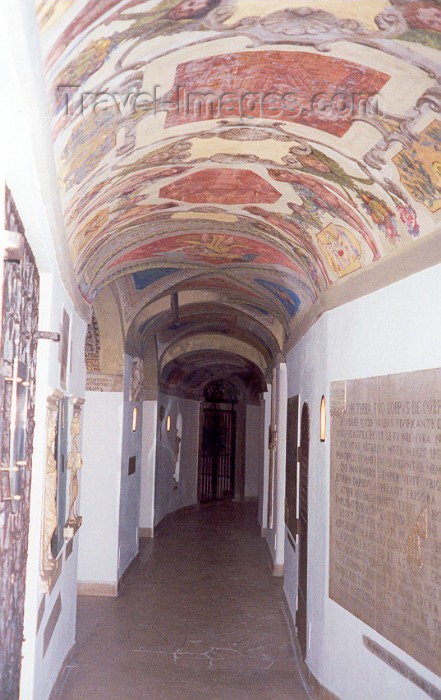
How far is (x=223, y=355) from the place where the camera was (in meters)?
22.0

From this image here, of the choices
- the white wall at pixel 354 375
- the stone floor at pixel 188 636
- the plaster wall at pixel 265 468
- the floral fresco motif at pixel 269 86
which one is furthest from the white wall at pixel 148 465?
the floral fresco motif at pixel 269 86

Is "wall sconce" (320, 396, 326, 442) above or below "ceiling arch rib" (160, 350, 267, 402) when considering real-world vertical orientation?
below

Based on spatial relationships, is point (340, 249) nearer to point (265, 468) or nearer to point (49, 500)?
point (49, 500)

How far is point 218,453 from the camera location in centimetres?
2609

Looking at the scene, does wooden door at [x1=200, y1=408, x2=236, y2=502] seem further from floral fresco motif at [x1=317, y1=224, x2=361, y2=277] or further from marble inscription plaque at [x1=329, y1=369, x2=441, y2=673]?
marble inscription plaque at [x1=329, y1=369, x2=441, y2=673]

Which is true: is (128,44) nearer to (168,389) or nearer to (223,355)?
(168,389)

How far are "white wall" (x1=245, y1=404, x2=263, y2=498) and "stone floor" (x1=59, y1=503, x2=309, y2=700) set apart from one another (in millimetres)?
10785

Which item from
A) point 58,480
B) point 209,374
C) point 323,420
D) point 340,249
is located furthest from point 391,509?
point 209,374

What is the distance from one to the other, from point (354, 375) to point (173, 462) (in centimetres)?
1478

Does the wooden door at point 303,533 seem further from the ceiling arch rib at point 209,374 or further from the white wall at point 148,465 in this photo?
the ceiling arch rib at point 209,374

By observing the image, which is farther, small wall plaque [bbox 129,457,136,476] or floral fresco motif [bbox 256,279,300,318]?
small wall plaque [bbox 129,457,136,476]

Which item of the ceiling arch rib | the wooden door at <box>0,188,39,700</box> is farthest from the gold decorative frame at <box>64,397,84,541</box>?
the ceiling arch rib

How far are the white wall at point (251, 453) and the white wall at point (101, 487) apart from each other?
14.4m

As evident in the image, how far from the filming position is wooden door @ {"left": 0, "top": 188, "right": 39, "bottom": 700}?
336 cm
